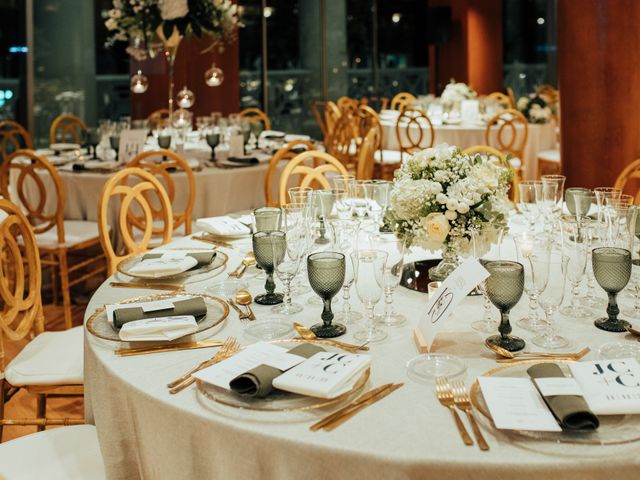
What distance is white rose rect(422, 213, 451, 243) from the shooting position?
1.91 m

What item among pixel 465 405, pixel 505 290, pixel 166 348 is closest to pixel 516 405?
pixel 465 405

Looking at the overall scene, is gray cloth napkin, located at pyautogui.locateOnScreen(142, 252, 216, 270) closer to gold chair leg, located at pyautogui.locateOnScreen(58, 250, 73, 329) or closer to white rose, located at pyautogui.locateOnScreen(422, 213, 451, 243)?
white rose, located at pyautogui.locateOnScreen(422, 213, 451, 243)

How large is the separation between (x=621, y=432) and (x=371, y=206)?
1.68 meters

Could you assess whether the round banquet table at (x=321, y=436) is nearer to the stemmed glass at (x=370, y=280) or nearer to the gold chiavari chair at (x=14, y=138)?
the stemmed glass at (x=370, y=280)

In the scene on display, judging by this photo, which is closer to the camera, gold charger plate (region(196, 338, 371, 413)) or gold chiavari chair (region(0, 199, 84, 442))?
gold charger plate (region(196, 338, 371, 413))

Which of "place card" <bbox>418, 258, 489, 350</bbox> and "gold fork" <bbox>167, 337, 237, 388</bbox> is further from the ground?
"place card" <bbox>418, 258, 489, 350</bbox>

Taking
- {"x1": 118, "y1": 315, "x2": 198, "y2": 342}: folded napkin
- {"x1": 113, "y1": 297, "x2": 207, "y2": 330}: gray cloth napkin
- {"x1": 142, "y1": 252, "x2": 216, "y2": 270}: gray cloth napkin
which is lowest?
{"x1": 118, "y1": 315, "x2": 198, "y2": 342}: folded napkin

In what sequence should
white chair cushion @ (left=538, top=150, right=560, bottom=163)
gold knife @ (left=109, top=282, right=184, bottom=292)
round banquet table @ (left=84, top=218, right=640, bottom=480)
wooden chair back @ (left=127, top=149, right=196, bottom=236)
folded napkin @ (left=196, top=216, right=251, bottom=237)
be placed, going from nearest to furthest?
round banquet table @ (left=84, top=218, right=640, bottom=480) → gold knife @ (left=109, top=282, right=184, bottom=292) → folded napkin @ (left=196, top=216, right=251, bottom=237) → wooden chair back @ (left=127, top=149, right=196, bottom=236) → white chair cushion @ (left=538, top=150, right=560, bottom=163)

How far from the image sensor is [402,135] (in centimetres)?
766

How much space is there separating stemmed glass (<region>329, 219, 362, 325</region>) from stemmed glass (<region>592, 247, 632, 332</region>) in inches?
21.7

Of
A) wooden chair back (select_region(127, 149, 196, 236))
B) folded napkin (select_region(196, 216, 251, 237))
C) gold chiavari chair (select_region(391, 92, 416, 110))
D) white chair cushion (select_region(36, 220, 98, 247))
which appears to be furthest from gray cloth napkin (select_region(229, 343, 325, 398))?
gold chiavari chair (select_region(391, 92, 416, 110))

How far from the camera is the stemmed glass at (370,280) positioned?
5.13ft

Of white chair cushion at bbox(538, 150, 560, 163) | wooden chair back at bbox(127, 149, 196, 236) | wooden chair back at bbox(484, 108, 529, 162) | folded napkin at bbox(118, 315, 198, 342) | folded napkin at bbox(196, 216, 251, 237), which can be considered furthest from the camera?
white chair cushion at bbox(538, 150, 560, 163)

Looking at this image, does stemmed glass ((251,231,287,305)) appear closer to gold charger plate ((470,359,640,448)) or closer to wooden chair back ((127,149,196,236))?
gold charger plate ((470,359,640,448))
